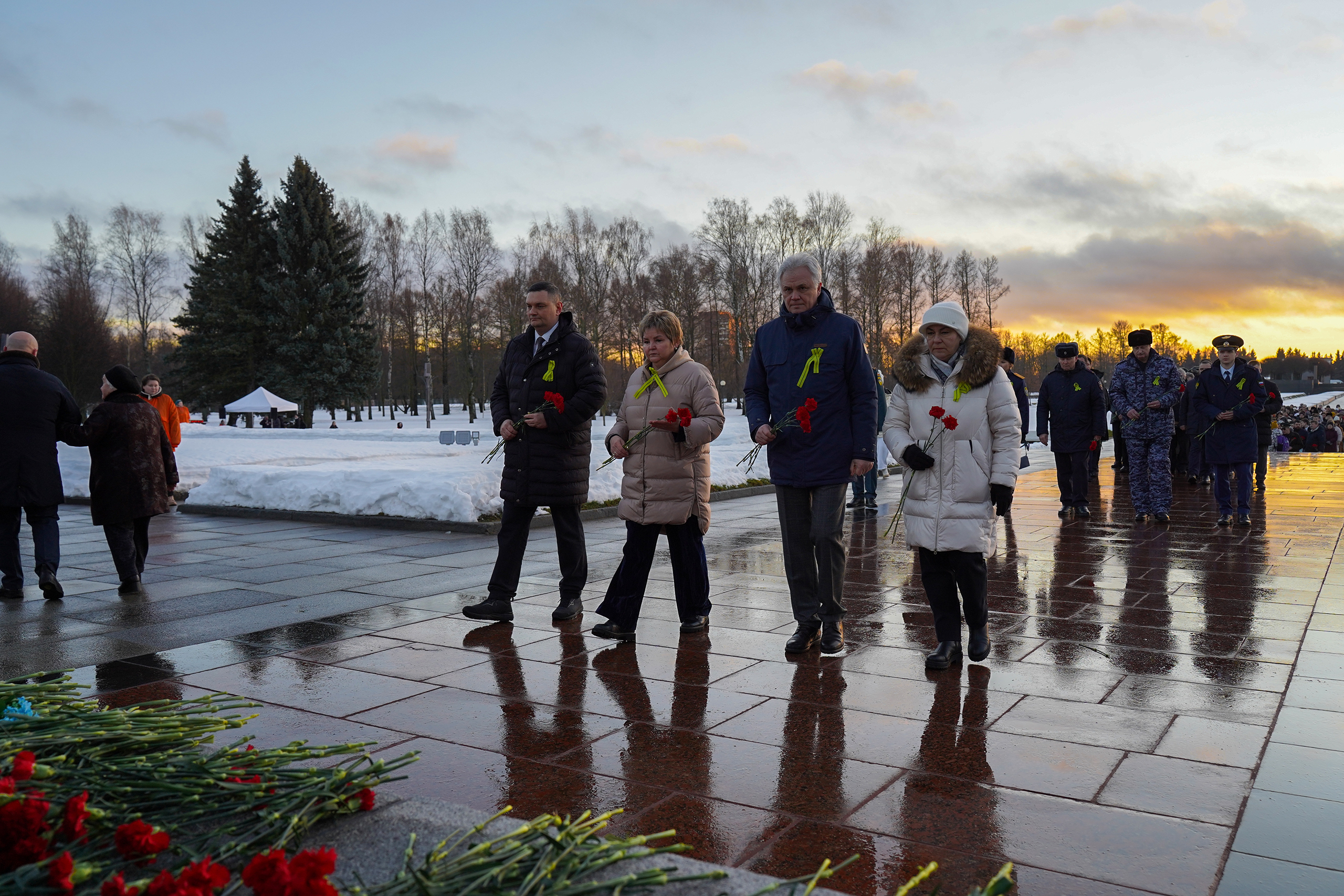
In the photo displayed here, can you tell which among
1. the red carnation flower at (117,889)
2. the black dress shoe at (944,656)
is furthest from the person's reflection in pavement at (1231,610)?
the red carnation flower at (117,889)

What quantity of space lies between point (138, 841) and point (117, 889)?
190 mm

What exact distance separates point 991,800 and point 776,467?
7.46ft

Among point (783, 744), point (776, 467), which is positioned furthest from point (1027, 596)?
point (783, 744)

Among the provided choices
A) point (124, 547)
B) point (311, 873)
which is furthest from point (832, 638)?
point (124, 547)

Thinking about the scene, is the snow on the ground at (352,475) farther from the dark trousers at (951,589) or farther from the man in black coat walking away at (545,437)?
the dark trousers at (951,589)

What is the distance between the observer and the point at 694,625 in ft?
18.5

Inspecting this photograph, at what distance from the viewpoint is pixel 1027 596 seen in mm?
6723

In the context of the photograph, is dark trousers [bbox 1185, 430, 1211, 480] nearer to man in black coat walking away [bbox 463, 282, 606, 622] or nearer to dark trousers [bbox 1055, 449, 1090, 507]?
dark trousers [bbox 1055, 449, 1090, 507]

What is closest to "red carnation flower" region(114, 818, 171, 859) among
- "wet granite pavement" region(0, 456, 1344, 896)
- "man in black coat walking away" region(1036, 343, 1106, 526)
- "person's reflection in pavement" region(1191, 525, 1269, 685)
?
"wet granite pavement" region(0, 456, 1344, 896)

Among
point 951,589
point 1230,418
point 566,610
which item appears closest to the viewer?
point 951,589

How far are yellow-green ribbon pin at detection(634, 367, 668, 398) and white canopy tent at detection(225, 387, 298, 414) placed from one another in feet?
127

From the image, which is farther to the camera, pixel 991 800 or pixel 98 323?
Answer: pixel 98 323

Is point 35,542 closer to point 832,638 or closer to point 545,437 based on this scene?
point 545,437

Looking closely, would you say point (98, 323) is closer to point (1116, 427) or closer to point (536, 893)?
point (1116, 427)
